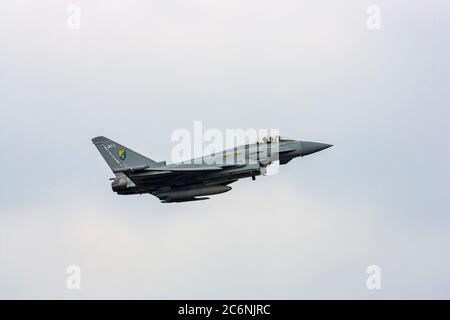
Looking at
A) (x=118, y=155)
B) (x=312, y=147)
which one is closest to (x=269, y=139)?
(x=312, y=147)

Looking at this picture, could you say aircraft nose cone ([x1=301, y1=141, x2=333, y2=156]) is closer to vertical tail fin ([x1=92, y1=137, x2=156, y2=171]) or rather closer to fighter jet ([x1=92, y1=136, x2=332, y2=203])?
fighter jet ([x1=92, y1=136, x2=332, y2=203])

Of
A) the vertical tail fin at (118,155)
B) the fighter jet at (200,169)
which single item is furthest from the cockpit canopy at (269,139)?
the vertical tail fin at (118,155)

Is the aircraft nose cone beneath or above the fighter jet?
above

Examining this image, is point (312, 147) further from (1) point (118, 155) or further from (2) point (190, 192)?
(1) point (118, 155)

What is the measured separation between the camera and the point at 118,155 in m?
53.4

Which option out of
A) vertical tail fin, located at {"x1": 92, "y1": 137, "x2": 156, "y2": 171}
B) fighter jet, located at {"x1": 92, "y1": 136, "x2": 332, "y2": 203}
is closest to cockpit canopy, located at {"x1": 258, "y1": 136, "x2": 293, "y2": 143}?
fighter jet, located at {"x1": 92, "y1": 136, "x2": 332, "y2": 203}

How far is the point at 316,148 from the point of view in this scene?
5241 centimetres

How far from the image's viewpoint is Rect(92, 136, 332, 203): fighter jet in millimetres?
50781

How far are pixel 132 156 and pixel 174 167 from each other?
288cm

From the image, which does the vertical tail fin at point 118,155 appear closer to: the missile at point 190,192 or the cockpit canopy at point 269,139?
the missile at point 190,192

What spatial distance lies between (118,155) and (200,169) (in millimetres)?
5098
